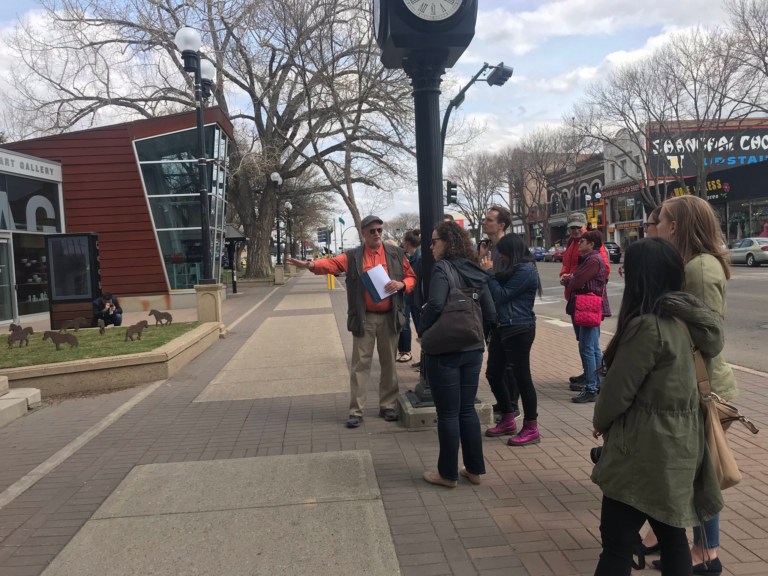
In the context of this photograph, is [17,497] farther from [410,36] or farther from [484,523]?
[410,36]

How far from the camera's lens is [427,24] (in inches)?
183

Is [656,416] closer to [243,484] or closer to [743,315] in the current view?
[243,484]

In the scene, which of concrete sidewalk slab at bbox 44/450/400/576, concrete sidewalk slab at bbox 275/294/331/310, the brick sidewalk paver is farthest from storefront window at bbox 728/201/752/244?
concrete sidewalk slab at bbox 44/450/400/576

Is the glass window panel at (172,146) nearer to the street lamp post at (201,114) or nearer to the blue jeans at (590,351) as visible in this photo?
the street lamp post at (201,114)

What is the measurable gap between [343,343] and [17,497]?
624 centimetres

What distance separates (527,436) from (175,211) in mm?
16048

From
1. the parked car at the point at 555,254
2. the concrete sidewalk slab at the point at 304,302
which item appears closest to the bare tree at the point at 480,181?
the parked car at the point at 555,254

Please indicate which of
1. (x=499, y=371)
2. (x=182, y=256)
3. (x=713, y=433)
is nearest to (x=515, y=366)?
(x=499, y=371)

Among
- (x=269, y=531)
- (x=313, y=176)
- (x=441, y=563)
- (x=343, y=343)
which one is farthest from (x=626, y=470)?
(x=313, y=176)

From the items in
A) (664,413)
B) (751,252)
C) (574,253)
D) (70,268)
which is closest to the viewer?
(664,413)

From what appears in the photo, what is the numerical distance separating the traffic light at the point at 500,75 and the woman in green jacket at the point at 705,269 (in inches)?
590

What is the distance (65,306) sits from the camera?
11391 mm

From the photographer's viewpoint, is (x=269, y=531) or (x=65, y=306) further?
(x=65, y=306)

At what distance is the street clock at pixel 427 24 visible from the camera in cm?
462
